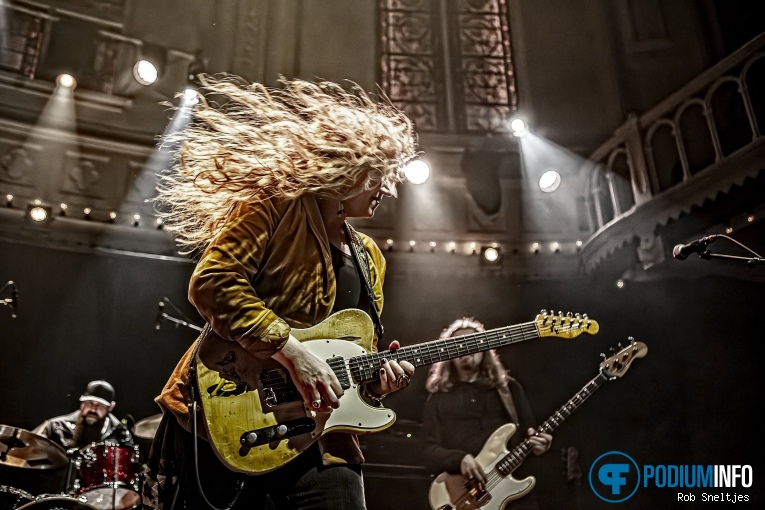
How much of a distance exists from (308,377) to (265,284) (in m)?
0.36

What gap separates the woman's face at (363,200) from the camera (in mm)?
2260

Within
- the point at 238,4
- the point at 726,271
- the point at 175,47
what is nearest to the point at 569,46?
the point at 726,271

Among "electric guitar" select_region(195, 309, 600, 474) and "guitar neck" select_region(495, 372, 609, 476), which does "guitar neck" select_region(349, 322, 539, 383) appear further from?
"guitar neck" select_region(495, 372, 609, 476)

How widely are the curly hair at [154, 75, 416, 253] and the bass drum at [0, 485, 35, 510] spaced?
111 inches

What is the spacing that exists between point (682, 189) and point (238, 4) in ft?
16.4

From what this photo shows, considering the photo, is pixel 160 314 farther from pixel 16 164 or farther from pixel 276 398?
pixel 276 398

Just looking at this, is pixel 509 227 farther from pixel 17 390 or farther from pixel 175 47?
pixel 17 390

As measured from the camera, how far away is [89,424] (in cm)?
530

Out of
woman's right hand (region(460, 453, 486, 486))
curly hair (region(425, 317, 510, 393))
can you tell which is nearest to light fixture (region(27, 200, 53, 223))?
curly hair (region(425, 317, 510, 393))

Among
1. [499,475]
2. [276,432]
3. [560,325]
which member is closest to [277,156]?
[276,432]

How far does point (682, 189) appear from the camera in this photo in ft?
18.1

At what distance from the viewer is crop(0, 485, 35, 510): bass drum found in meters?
3.99

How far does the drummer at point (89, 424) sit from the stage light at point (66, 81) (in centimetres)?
297

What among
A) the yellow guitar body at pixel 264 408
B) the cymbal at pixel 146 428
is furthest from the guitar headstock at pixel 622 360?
the cymbal at pixel 146 428
